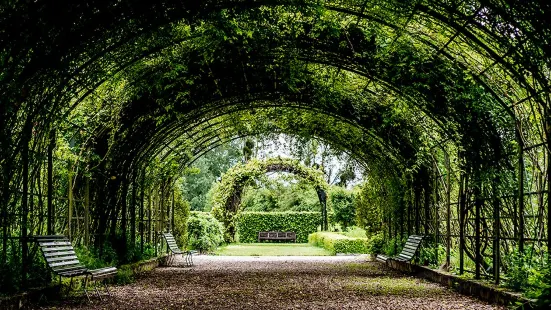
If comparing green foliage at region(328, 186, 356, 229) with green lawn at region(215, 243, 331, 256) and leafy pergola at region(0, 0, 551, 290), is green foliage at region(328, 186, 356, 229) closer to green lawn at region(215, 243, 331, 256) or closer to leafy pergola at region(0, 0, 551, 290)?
green lawn at region(215, 243, 331, 256)

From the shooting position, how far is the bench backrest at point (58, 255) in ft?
26.2

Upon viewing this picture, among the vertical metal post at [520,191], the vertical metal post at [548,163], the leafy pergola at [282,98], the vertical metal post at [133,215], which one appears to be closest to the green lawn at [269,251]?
the leafy pergola at [282,98]

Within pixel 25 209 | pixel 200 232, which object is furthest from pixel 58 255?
pixel 200 232

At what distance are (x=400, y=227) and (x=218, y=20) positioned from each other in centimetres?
904

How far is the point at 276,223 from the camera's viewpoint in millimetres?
30828

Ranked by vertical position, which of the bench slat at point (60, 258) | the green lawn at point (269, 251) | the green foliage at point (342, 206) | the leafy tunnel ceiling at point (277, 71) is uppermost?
the leafy tunnel ceiling at point (277, 71)

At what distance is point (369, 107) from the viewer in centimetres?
1294

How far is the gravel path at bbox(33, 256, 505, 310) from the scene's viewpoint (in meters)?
8.03

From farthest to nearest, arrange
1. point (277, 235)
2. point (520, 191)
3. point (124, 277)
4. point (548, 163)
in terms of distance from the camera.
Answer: point (277, 235) < point (124, 277) < point (520, 191) < point (548, 163)

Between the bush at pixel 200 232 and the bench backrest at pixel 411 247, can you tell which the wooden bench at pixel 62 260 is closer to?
the bench backrest at pixel 411 247

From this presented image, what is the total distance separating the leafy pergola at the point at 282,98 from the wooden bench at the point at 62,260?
0.29 m

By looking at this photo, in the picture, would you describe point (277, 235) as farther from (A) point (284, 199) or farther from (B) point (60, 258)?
(B) point (60, 258)

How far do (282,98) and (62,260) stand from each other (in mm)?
6466

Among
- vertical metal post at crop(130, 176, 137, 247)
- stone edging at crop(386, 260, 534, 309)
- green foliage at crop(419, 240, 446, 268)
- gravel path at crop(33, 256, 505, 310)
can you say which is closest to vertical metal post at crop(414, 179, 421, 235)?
green foliage at crop(419, 240, 446, 268)
